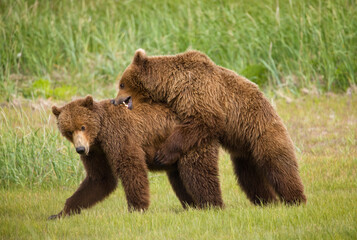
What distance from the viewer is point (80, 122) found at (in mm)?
6207

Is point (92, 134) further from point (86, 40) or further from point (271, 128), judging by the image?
point (86, 40)

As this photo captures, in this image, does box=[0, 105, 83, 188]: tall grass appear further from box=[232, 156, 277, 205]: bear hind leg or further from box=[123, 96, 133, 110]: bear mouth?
box=[232, 156, 277, 205]: bear hind leg

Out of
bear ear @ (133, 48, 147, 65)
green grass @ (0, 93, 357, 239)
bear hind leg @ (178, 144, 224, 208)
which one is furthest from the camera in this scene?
bear ear @ (133, 48, 147, 65)

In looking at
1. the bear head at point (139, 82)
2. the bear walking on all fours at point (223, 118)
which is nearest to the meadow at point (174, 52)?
the bear walking on all fours at point (223, 118)

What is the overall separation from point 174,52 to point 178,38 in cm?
53

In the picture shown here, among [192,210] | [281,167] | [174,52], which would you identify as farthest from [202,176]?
[174,52]

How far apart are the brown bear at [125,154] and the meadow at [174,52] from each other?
0.24 m

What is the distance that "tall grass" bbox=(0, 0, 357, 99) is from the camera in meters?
11.9

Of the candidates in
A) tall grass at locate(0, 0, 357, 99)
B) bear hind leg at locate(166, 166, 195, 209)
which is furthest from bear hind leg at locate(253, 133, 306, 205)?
tall grass at locate(0, 0, 357, 99)

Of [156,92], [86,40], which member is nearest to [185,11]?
[86,40]

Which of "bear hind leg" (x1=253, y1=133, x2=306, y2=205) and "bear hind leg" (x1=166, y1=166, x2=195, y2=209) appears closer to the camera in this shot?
"bear hind leg" (x1=253, y1=133, x2=306, y2=205)

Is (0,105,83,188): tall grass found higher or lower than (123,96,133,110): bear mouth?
lower

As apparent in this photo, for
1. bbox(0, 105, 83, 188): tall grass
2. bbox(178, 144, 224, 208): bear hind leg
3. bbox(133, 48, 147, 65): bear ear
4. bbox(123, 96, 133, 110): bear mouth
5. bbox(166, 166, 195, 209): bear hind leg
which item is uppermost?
bbox(133, 48, 147, 65): bear ear

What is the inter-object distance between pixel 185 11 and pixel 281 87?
11.9ft
